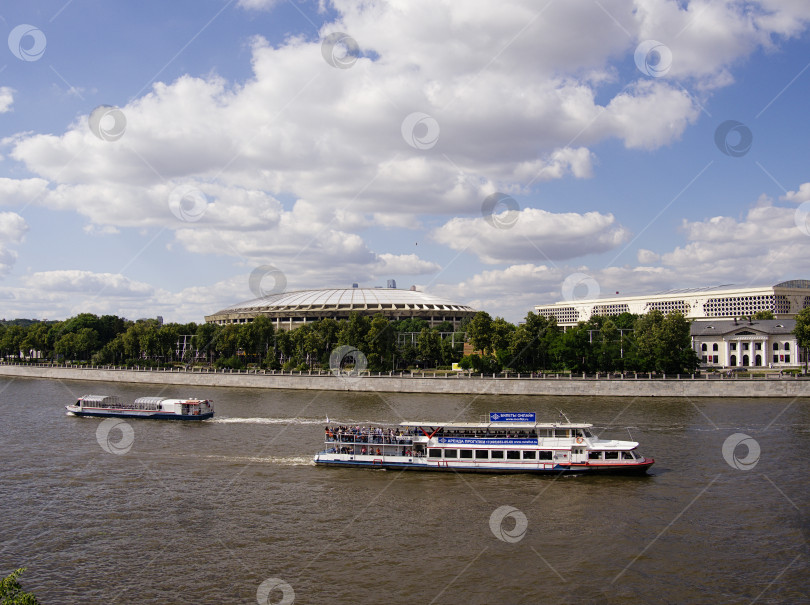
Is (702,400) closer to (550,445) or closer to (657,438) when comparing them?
(657,438)

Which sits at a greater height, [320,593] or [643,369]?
[643,369]

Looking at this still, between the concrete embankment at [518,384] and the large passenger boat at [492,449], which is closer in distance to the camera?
the large passenger boat at [492,449]

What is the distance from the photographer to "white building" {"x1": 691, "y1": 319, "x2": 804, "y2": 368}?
4638 inches

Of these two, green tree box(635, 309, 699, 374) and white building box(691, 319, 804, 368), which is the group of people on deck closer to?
green tree box(635, 309, 699, 374)

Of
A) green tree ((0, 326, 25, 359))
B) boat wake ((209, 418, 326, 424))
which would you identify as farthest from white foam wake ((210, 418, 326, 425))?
green tree ((0, 326, 25, 359))

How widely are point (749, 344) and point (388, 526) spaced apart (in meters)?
114

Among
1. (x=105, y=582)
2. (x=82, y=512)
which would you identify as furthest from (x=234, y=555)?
(x=82, y=512)

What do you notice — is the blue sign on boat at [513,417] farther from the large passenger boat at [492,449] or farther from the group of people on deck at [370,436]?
the group of people on deck at [370,436]

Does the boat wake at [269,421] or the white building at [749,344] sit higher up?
the white building at [749,344]

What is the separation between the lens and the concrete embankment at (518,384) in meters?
72.7

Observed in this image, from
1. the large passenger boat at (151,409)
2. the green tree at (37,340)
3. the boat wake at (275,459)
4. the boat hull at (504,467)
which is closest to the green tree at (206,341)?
the green tree at (37,340)

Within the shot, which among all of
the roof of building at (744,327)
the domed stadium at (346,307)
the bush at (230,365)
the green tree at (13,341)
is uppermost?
the domed stadium at (346,307)

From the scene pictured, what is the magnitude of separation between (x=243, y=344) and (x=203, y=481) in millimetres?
82515

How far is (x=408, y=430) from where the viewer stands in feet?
135
